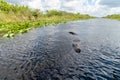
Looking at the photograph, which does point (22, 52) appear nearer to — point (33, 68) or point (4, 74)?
point (33, 68)

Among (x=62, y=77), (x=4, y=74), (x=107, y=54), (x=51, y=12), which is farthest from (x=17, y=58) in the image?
(x=51, y=12)

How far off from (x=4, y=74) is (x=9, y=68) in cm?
152

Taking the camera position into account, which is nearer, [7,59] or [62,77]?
Answer: [62,77]

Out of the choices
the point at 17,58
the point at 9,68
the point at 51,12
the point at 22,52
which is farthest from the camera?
the point at 51,12

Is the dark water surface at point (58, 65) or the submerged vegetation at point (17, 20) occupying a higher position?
the dark water surface at point (58, 65)

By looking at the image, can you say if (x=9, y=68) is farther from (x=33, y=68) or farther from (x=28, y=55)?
(x=28, y=55)

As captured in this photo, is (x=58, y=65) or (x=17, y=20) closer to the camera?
(x=58, y=65)

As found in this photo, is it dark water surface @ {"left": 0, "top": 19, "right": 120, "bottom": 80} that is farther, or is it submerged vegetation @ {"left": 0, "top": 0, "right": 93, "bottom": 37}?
submerged vegetation @ {"left": 0, "top": 0, "right": 93, "bottom": 37}

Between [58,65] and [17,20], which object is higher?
[58,65]

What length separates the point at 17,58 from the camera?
1900 cm

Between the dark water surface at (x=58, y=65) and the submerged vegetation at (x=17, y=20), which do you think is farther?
the submerged vegetation at (x=17, y=20)

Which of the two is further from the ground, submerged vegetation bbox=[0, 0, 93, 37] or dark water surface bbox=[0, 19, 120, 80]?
dark water surface bbox=[0, 19, 120, 80]

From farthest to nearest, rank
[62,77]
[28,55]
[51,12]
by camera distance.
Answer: [51,12] → [28,55] → [62,77]

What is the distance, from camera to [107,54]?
2141cm
